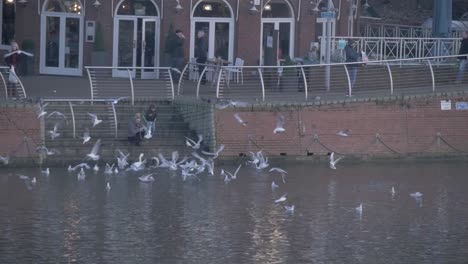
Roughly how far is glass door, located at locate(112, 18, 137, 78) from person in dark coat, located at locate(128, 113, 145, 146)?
10.6m

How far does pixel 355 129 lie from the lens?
26.1 metres

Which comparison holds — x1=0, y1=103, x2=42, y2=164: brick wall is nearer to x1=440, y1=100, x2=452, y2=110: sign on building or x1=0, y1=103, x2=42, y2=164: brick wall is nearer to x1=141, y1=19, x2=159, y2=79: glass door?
x1=440, y1=100, x2=452, y2=110: sign on building

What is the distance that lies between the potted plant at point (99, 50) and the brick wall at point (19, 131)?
1051cm

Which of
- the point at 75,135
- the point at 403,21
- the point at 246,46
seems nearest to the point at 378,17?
the point at 403,21

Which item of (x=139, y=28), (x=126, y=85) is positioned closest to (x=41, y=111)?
(x=126, y=85)

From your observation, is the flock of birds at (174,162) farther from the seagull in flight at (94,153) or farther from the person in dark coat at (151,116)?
the person in dark coat at (151,116)

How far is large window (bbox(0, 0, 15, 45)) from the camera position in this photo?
3566cm

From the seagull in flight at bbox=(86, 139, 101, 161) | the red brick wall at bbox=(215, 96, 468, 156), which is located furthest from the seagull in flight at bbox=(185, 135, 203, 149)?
the seagull in flight at bbox=(86, 139, 101, 161)

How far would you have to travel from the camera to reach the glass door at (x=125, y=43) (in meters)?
35.3

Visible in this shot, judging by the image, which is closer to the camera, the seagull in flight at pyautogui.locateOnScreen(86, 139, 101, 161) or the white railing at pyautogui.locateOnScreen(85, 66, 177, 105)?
the seagull in flight at pyautogui.locateOnScreen(86, 139, 101, 161)

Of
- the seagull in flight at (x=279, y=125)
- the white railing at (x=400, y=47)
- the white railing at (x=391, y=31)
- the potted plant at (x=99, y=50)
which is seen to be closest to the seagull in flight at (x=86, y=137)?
the seagull in flight at (x=279, y=125)

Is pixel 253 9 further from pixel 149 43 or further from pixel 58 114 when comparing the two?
pixel 58 114

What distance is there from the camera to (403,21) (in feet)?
181

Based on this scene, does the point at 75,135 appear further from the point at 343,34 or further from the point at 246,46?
the point at 343,34
